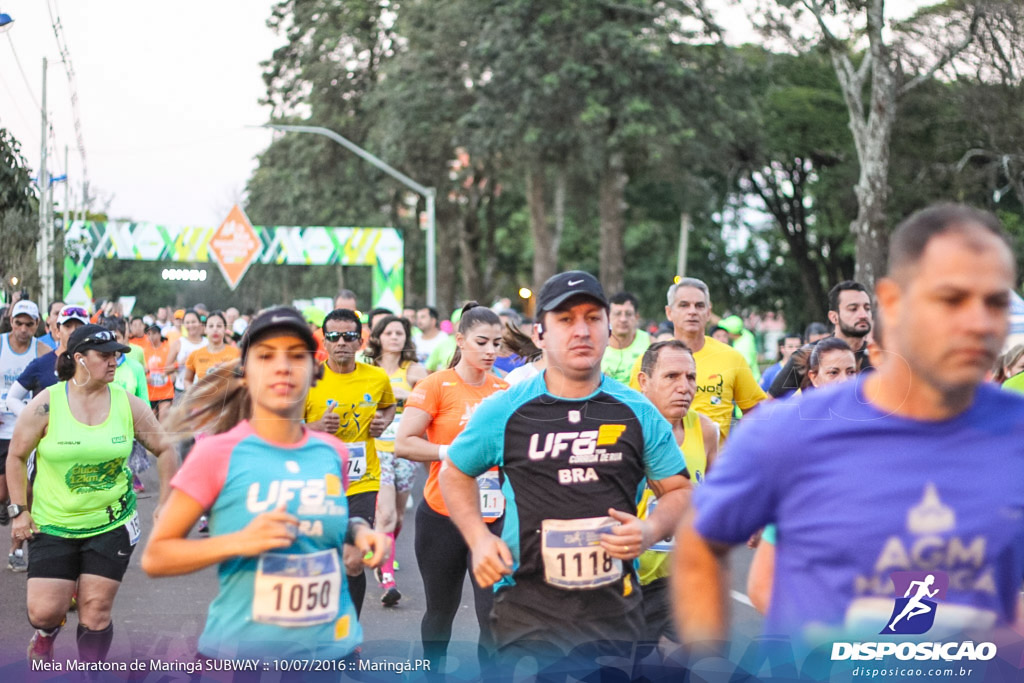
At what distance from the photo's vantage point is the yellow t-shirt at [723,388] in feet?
24.0

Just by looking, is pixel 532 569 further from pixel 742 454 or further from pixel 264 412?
pixel 742 454

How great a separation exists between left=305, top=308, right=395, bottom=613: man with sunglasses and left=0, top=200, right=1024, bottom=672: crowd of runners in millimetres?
19

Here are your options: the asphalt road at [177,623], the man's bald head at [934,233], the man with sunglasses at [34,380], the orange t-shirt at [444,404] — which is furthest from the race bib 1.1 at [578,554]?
the man with sunglasses at [34,380]

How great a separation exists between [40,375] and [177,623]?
191 centimetres

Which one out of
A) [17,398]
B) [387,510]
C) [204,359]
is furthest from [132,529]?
[204,359]

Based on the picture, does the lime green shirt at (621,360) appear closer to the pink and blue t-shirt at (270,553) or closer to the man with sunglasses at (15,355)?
the man with sunglasses at (15,355)

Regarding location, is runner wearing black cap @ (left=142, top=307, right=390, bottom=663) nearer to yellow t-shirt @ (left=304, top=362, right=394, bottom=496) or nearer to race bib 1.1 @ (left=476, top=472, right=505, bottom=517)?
race bib 1.1 @ (left=476, top=472, right=505, bottom=517)

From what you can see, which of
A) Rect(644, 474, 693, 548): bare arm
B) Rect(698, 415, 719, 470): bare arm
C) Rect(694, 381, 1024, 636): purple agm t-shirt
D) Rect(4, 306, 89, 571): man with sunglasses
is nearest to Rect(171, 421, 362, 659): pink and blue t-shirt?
Rect(644, 474, 693, 548): bare arm

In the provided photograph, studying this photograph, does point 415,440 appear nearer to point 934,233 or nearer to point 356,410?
point 356,410

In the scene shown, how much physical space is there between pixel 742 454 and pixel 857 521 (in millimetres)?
238

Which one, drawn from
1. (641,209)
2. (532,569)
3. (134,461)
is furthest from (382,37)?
(532,569)

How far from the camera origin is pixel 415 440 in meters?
6.41

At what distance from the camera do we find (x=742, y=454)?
2.33m

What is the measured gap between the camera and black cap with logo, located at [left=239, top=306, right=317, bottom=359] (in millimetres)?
3473
